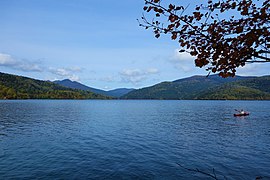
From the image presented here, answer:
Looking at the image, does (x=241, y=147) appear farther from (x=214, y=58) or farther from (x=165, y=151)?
(x=214, y=58)

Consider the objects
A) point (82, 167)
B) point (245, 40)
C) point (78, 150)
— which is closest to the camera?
point (245, 40)

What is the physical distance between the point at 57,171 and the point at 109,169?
6.04 meters

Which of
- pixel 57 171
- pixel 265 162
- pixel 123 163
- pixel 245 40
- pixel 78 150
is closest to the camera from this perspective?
pixel 245 40

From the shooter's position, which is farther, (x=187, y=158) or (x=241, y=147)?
(x=241, y=147)

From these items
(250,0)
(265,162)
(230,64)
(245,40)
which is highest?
(250,0)

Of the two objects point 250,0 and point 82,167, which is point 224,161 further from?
point 250,0

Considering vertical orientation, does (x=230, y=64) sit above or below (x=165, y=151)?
above

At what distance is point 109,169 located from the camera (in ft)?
83.7

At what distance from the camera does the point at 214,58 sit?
651 cm

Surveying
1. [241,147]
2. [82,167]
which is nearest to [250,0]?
[82,167]

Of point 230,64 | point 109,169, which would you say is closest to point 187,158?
point 109,169

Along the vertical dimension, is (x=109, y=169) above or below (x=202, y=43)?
below

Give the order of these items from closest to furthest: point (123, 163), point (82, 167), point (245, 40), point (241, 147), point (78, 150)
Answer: point (245, 40), point (82, 167), point (123, 163), point (78, 150), point (241, 147)

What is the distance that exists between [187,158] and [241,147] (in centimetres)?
1491
